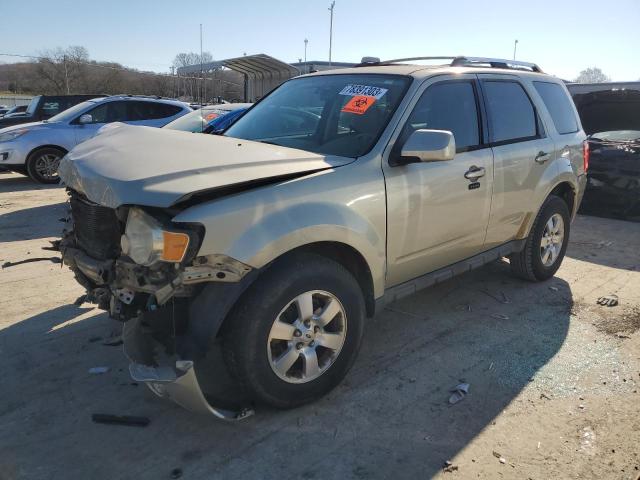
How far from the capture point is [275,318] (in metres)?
2.67

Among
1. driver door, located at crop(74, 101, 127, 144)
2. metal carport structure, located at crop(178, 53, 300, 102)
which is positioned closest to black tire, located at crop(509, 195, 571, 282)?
driver door, located at crop(74, 101, 127, 144)

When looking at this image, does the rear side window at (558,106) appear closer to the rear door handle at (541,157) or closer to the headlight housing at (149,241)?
the rear door handle at (541,157)

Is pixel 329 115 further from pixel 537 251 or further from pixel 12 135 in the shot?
pixel 12 135

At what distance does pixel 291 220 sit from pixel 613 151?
6.96 m

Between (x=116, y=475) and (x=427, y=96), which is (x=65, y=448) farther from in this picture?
(x=427, y=96)

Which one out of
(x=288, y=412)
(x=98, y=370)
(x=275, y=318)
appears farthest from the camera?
(x=98, y=370)

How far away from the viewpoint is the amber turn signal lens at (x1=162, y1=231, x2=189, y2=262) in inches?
92.8

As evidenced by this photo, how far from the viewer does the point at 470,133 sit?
12.8 ft

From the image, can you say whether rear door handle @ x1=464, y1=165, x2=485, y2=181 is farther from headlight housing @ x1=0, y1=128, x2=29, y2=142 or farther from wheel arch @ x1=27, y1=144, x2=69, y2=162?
headlight housing @ x1=0, y1=128, x2=29, y2=142

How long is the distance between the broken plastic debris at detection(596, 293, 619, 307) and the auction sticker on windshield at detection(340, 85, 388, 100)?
2852 millimetres

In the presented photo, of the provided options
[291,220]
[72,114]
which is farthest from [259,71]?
[291,220]

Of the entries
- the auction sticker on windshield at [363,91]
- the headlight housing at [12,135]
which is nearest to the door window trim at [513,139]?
the auction sticker on windshield at [363,91]

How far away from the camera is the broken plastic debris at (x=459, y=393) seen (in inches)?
122

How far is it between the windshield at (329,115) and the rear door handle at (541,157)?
1595 millimetres
